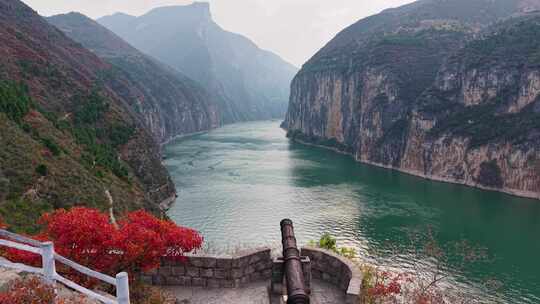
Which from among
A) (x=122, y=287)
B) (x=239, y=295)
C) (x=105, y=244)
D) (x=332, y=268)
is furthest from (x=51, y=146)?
(x=122, y=287)

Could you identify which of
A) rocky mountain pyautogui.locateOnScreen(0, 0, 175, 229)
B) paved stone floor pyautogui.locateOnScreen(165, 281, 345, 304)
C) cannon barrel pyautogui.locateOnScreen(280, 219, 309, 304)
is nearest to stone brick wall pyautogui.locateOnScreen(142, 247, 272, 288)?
paved stone floor pyautogui.locateOnScreen(165, 281, 345, 304)

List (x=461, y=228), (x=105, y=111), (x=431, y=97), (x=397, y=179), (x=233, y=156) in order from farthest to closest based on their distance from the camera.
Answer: (x=233, y=156) → (x=431, y=97) → (x=397, y=179) → (x=105, y=111) → (x=461, y=228)

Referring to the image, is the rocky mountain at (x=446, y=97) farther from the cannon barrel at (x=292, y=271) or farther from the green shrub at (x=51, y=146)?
the green shrub at (x=51, y=146)

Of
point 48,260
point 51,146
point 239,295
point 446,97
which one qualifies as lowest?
point 239,295

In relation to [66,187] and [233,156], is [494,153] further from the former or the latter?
[66,187]

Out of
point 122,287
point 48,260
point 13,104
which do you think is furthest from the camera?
point 13,104

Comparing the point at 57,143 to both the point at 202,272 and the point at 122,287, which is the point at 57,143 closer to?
the point at 202,272

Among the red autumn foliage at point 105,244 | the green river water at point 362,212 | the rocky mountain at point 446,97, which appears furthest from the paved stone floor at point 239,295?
the rocky mountain at point 446,97

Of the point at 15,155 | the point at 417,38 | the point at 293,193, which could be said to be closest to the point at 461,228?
the point at 293,193
